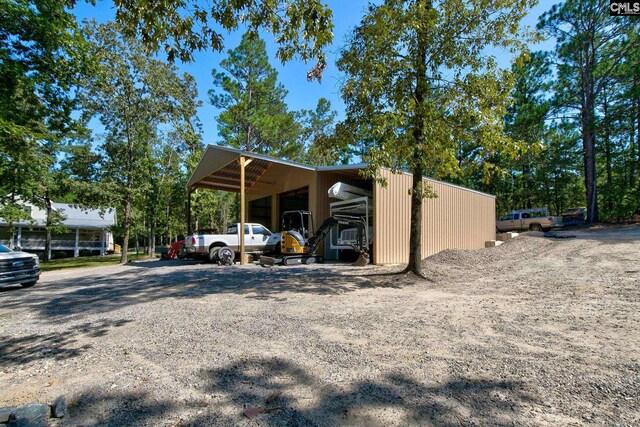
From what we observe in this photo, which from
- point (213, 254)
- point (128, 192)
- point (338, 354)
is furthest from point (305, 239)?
point (128, 192)

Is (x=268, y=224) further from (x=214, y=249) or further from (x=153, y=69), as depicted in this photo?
(x=153, y=69)

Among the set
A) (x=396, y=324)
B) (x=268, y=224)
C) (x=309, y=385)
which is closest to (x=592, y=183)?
(x=268, y=224)

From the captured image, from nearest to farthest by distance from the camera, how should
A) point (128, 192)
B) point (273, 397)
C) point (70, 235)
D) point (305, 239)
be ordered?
point (273, 397)
point (305, 239)
point (128, 192)
point (70, 235)

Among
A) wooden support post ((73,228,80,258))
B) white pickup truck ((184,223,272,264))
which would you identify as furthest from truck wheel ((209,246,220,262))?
wooden support post ((73,228,80,258))

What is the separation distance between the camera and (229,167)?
1628 centimetres

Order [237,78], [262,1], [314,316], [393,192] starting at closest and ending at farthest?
1. [262,1]
2. [314,316]
3. [393,192]
4. [237,78]

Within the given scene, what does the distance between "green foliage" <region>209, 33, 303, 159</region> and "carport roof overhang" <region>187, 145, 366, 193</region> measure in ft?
30.4

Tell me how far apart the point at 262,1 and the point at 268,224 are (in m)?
18.6

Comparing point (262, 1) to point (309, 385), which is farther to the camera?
point (262, 1)

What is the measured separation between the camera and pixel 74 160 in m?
19.1

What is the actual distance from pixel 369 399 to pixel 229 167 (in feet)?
48.0

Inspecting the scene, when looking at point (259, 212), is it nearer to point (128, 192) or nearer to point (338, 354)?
point (128, 192)

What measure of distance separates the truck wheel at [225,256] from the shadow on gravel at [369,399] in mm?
11191

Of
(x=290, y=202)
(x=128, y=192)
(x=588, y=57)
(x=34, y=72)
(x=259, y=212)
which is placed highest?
(x=588, y=57)
